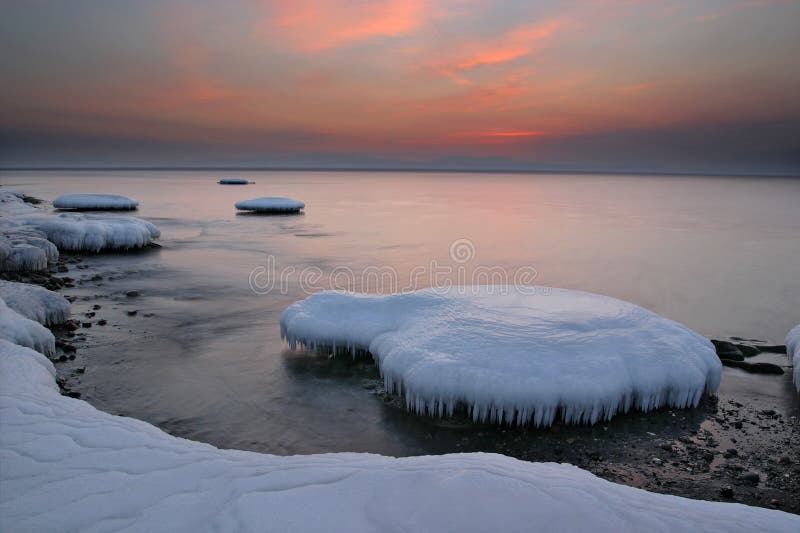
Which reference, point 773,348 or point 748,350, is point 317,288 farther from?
point 773,348

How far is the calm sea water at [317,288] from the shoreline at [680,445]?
749mm

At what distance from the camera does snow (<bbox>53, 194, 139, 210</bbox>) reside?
38469 millimetres

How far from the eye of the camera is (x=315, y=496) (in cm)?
308

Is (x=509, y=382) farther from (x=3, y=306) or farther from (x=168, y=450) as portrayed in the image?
(x=3, y=306)

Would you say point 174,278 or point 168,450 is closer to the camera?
point 168,450

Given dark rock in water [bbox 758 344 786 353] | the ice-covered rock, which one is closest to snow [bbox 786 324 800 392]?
dark rock in water [bbox 758 344 786 353]

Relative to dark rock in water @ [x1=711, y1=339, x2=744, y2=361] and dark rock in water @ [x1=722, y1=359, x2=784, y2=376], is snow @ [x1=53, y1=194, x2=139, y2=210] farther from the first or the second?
dark rock in water @ [x1=722, y1=359, x2=784, y2=376]

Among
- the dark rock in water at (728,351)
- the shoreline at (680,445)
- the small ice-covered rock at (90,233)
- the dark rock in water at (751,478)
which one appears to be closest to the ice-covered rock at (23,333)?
the shoreline at (680,445)

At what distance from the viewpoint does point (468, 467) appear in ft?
11.2

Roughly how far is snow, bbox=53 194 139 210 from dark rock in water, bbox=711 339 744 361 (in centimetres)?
4331

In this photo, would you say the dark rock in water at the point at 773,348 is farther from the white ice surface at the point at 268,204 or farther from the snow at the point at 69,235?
the white ice surface at the point at 268,204

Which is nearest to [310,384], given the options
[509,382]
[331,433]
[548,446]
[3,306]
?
[331,433]

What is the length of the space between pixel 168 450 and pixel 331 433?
3.52m

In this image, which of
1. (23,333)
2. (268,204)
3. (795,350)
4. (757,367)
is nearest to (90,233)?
(23,333)
